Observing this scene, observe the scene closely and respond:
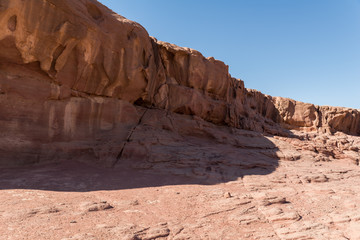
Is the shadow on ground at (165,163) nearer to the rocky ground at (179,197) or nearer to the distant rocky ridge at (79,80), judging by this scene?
the rocky ground at (179,197)

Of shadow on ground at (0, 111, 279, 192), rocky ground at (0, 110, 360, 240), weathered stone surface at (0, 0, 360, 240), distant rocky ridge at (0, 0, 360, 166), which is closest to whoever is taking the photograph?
rocky ground at (0, 110, 360, 240)

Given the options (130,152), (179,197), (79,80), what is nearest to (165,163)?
(130,152)

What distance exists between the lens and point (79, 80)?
999 centimetres

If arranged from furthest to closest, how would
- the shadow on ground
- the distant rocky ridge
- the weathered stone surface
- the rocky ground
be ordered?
1. the distant rocky ridge
2. the shadow on ground
3. the weathered stone surface
4. the rocky ground

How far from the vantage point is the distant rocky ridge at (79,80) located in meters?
8.22

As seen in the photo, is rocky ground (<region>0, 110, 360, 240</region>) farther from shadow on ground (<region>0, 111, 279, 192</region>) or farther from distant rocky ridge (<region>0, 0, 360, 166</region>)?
distant rocky ridge (<region>0, 0, 360, 166</region>)

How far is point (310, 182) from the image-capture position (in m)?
9.10

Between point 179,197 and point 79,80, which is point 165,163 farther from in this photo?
point 79,80

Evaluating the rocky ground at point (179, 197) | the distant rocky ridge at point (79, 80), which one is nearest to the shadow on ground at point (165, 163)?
the rocky ground at point (179, 197)

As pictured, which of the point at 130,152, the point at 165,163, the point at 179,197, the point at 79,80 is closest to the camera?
the point at 179,197

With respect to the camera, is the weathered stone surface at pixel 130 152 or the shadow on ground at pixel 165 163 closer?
the weathered stone surface at pixel 130 152

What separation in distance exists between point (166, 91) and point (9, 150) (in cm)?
798

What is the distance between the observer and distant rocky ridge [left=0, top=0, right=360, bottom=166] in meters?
8.22

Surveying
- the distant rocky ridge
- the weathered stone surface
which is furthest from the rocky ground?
the distant rocky ridge
